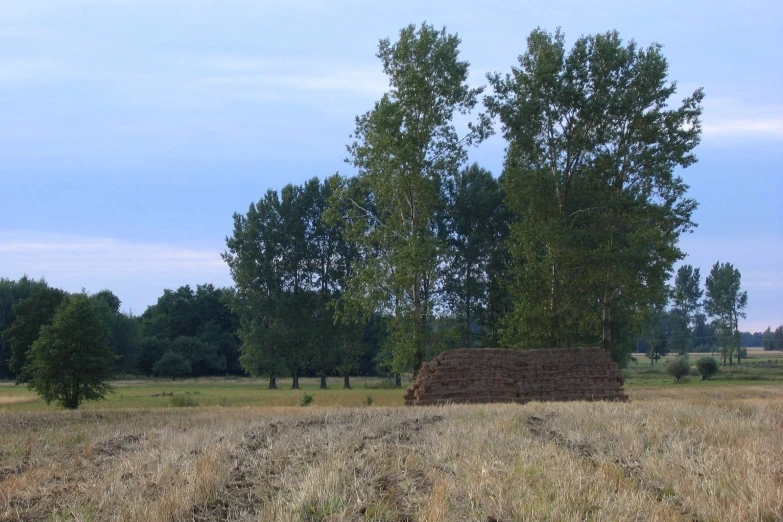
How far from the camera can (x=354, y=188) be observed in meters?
35.2

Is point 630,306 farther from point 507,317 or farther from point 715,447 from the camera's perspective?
point 715,447

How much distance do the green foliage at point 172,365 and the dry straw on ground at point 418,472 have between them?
71415 millimetres

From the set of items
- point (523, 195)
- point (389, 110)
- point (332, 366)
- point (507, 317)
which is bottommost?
point (332, 366)

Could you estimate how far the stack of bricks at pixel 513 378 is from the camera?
2477 cm

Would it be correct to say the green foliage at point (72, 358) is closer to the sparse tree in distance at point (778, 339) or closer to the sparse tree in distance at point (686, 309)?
the sparse tree in distance at point (686, 309)

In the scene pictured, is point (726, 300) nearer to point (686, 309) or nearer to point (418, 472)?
point (686, 309)

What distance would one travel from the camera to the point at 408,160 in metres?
32.7

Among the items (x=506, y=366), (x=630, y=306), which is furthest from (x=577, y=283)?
(x=506, y=366)

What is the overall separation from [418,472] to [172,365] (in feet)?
256

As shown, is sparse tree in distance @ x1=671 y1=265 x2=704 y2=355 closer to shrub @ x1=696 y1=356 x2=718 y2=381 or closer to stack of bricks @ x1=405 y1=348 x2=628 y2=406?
shrub @ x1=696 y1=356 x2=718 y2=381

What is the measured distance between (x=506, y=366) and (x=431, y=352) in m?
8.47

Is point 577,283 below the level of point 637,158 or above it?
below

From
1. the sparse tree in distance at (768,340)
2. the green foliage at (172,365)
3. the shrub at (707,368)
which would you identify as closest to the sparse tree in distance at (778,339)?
the sparse tree in distance at (768,340)

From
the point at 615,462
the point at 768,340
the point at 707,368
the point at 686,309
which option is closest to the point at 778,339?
the point at 768,340
